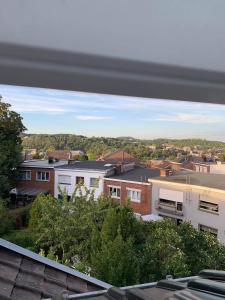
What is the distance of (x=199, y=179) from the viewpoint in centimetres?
370

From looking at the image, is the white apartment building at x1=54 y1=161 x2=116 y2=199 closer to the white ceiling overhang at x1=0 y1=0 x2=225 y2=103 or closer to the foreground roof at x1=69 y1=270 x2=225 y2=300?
the foreground roof at x1=69 y1=270 x2=225 y2=300

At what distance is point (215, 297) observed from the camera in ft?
1.16

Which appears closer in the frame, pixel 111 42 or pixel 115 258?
pixel 111 42

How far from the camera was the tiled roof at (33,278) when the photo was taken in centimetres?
90

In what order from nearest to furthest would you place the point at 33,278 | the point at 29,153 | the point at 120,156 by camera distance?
the point at 33,278 → the point at 29,153 → the point at 120,156

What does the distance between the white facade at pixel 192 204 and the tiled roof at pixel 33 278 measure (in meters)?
2.58

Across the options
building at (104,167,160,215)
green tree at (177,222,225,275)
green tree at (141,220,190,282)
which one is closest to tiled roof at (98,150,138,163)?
green tree at (141,220,190,282)

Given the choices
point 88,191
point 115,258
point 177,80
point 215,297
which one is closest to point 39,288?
point 215,297

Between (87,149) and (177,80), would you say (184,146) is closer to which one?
(87,149)

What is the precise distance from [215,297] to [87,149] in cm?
76

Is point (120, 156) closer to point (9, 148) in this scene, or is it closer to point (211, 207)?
point (9, 148)

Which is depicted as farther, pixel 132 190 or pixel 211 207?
pixel 132 190

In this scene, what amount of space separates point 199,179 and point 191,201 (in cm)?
71

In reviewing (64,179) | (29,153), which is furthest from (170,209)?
(29,153)
